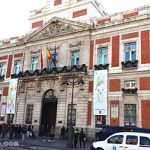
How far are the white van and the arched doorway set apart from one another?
18039 mm

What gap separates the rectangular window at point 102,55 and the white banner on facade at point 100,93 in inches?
59.2

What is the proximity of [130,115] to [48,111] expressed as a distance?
11.4 meters

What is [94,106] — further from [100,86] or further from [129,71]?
[129,71]

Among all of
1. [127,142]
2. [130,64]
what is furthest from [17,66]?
[127,142]

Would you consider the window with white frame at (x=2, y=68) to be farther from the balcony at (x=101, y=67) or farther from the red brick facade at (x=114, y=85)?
the red brick facade at (x=114, y=85)

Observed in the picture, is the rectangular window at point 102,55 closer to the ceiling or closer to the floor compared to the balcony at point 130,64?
closer to the ceiling

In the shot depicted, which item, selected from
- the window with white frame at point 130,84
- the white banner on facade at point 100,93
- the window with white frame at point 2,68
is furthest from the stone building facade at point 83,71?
the window with white frame at point 2,68

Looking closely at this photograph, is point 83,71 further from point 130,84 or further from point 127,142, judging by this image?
point 127,142

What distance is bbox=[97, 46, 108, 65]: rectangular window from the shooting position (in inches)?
1169

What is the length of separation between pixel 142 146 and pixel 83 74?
17.1 metres

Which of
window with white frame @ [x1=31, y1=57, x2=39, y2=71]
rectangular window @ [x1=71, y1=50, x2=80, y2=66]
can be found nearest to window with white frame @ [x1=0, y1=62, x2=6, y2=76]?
window with white frame @ [x1=31, y1=57, x2=39, y2=71]

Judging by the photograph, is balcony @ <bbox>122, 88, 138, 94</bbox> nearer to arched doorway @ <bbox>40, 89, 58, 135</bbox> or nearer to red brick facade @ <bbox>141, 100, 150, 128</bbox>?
red brick facade @ <bbox>141, 100, 150, 128</bbox>

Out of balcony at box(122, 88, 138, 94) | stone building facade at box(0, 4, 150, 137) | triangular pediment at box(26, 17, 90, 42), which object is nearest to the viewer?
balcony at box(122, 88, 138, 94)

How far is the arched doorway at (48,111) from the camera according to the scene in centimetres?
3199
